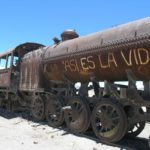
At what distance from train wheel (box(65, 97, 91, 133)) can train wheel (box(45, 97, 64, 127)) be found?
1.81ft

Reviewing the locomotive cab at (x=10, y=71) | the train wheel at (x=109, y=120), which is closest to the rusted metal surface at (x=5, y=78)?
the locomotive cab at (x=10, y=71)

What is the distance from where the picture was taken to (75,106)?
366 inches

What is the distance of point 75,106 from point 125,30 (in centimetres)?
291

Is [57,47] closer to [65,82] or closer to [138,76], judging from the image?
[65,82]

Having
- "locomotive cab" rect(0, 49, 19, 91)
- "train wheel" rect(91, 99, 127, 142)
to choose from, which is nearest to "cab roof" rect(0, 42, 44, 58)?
"locomotive cab" rect(0, 49, 19, 91)

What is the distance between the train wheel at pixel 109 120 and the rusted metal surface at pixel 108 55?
0.79m

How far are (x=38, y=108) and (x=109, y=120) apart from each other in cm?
442

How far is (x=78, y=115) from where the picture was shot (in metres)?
9.05

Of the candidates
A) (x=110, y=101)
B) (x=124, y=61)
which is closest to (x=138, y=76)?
(x=124, y=61)

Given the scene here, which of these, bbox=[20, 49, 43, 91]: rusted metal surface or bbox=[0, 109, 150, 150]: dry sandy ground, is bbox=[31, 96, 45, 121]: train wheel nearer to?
bbox=[20, 49, 43, 91]: rusted metal surface

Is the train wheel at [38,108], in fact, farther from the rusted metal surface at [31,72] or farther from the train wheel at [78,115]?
the train wheel at [78,115]

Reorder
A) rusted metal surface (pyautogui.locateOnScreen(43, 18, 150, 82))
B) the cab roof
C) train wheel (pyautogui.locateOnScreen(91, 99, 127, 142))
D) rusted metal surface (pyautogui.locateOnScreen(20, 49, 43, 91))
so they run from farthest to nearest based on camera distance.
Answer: the cab roof < rusted metal surface (pyautogui.locateOnScreen(20, 49, 43, 91)) < train wheel (pyautogui.locateOnScreen(91, 99, 127, 142)) < rusted metal surface (pyautogui.locateOnScreen(43, 18, 150, 82))

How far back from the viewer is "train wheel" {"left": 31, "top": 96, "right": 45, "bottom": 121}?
1138cm

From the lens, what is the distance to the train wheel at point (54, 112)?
10164 millimetres
